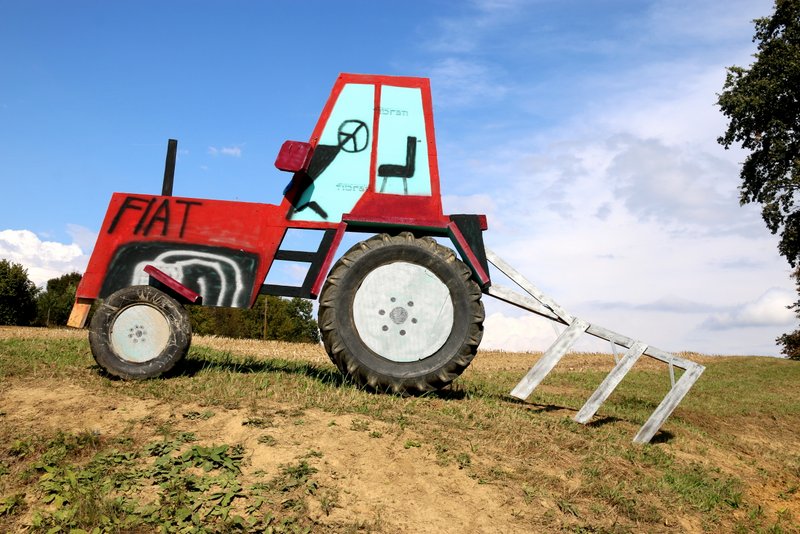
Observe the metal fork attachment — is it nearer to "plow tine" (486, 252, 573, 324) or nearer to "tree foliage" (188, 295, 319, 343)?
"plow tine" (486, 252, 573, 324)

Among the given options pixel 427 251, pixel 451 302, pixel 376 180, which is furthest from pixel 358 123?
pixel 451 302

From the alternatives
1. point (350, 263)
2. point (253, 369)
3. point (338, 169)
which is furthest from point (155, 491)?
point (338, 169)

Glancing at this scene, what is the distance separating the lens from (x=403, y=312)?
840 cm

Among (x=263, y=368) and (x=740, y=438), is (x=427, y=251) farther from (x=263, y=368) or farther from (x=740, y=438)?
(x=740, y=438)

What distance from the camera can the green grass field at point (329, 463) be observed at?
5.39 m

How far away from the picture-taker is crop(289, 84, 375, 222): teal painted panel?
8.82m

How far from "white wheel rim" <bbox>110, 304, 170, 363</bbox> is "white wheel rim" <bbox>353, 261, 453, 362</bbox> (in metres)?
2.49

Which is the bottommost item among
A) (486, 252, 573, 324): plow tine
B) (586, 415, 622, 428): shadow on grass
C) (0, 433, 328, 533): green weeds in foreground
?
(586, 415, 622, 428): shadow on grass

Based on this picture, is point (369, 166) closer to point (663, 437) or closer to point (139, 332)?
point (139, 332)

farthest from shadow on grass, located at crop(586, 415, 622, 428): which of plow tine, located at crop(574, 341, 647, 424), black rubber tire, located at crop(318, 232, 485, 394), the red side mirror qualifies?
the red side mirror

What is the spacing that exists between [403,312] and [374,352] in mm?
607

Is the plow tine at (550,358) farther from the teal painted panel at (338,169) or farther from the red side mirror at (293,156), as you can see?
the red side mirror at (293,156)

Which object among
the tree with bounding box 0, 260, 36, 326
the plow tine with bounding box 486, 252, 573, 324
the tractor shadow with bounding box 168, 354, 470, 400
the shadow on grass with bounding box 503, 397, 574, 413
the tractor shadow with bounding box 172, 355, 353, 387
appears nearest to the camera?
the tractor shadow with bounding box 168, 354, 470, 400

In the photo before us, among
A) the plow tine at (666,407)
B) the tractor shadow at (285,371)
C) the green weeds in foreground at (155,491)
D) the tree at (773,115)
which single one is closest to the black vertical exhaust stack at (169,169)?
the tractor shadow at (285,371)
